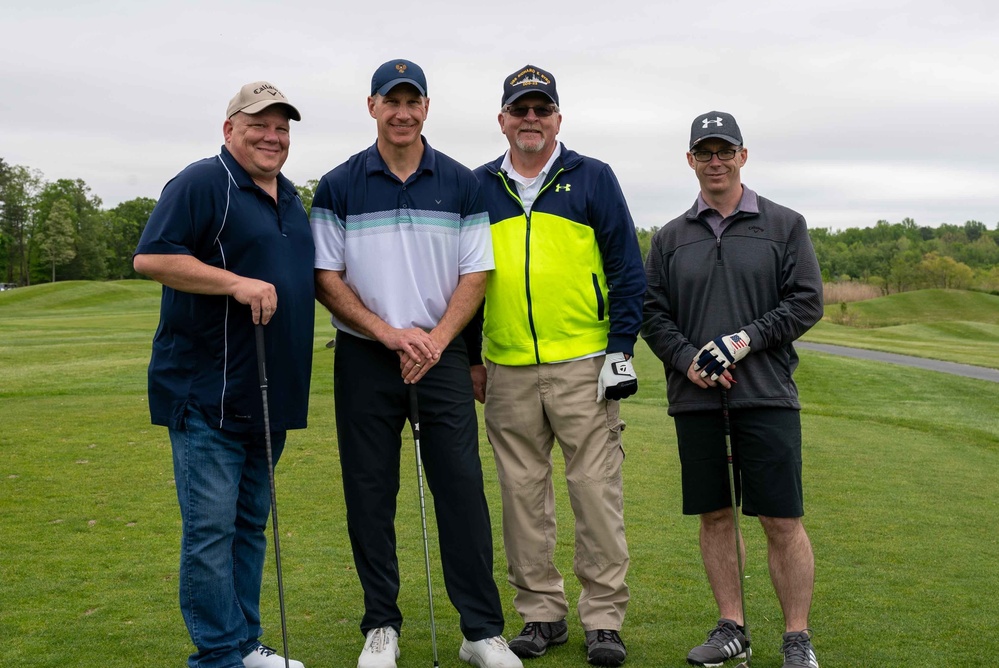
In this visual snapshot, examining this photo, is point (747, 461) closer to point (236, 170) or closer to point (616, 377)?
point (616, 377)

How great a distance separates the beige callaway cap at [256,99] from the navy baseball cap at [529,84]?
100 cm

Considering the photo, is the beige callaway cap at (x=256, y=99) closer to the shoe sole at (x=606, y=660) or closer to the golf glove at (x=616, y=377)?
the golf glove at (x=616, y=377)

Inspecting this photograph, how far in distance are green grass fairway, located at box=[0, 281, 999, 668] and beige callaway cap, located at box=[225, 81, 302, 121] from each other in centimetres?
215

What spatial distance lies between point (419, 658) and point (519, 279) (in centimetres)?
165

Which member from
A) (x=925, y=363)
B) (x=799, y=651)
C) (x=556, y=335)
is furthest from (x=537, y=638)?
(x=925, y=363)

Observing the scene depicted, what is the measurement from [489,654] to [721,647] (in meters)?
0.93

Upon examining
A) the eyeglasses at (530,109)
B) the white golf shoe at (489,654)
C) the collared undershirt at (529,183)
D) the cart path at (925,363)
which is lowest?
the cart path at (925,363)

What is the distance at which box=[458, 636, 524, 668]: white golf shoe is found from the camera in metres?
3.84

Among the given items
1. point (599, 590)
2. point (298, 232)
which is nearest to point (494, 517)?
point (599, 590)

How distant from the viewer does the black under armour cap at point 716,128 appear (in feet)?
13.5

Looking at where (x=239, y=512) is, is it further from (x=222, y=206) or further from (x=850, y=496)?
(x=850, y=496)

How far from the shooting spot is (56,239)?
262ft

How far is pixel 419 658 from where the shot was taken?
398cm

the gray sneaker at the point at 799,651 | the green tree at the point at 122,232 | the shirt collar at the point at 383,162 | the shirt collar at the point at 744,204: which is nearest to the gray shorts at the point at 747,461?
the gray sneaker at the point at 799,651
